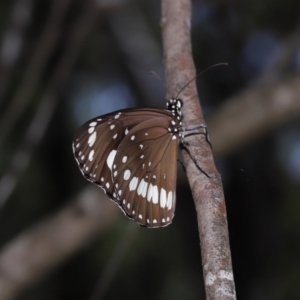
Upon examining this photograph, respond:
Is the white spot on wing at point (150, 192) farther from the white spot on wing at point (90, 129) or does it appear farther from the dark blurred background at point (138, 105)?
the dark blurred background at point (138, 105)

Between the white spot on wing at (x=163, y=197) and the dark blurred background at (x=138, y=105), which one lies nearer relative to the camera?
the white spot on wing at (x=163, y=197)

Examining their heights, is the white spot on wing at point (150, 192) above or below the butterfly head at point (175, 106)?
below

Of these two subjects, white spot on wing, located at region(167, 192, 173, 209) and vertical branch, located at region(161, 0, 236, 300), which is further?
white spot on wing, located at region(167, 192, 173, 209)

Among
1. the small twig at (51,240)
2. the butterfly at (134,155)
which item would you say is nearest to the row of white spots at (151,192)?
the butterfly at (134,155)

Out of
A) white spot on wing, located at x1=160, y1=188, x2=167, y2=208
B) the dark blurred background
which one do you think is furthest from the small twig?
white spot on wing, located at x1=160, y1=188, x2=167, y2=208

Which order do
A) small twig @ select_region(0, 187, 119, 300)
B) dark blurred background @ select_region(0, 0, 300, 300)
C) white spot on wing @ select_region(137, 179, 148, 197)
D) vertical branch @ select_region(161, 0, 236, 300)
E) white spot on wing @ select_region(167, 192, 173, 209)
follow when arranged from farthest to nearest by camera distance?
dark blurred background @ select_region(0, 0, 300, 300) < small twig @ select_region(0, 187, 119, 300) < white spot on wing @ select_region(137, 179, 148, 197) < white spot on wing @ select_region(167, 192, 173, 209) < vertical branch @ select_region(161, 0, 236, 300)

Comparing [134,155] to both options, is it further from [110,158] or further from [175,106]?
[175,106]

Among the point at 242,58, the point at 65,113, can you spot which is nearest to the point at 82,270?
the point at 65,113

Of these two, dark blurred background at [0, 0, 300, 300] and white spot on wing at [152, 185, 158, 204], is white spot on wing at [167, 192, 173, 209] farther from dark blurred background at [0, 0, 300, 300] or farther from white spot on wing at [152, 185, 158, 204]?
dark blurred background at [0, 0, 300, 300]
